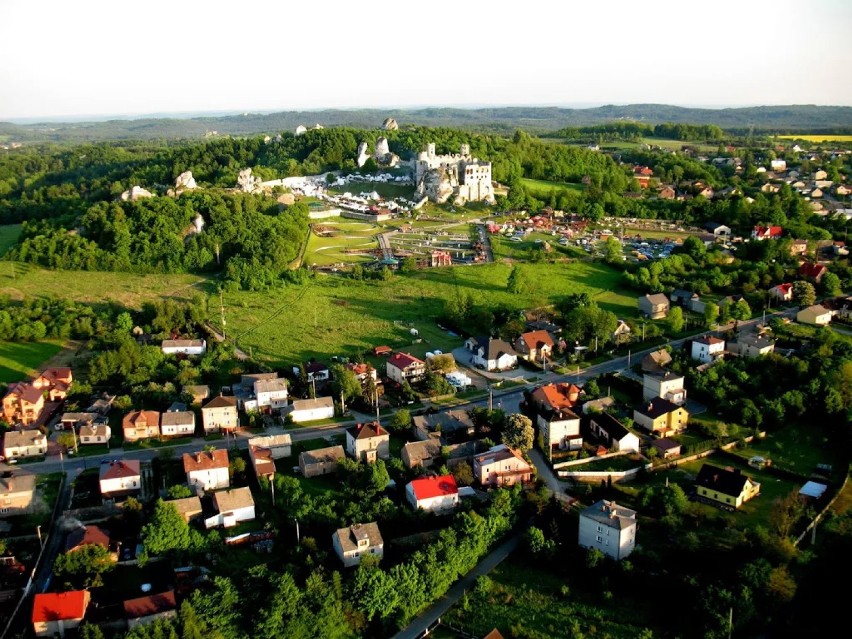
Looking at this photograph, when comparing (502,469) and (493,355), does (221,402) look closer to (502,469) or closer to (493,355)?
(502,469)

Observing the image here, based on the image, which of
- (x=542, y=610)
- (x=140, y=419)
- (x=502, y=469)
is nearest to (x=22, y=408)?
(x=140, y=419)

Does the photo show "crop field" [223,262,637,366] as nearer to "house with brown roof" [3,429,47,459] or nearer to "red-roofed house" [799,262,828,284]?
"house with brown roof" [3,429,47,459]

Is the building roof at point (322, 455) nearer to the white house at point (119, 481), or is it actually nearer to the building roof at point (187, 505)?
the building roof at point (187, 505)

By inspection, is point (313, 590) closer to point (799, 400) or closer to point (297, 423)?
point (297, 423)

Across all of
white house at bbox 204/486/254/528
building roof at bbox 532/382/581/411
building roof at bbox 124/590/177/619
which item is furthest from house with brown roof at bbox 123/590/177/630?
building roof at bbox 532/382/581/411

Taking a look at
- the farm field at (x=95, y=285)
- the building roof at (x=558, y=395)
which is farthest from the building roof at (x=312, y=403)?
the farm field at (x=95, y=285)
